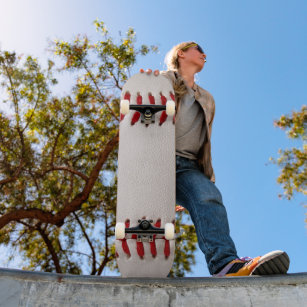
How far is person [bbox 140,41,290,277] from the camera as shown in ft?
6.39

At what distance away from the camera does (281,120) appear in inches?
335

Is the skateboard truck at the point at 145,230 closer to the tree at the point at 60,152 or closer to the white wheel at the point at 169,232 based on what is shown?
the white wheel at the point at 169,232

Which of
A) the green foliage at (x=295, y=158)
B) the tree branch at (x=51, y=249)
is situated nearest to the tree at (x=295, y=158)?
the green foliage at (x=295, y=158)

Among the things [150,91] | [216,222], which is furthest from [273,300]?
[150,91]

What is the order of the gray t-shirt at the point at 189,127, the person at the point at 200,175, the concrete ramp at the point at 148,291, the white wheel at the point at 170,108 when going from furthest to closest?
the gray t-shirt at the point at 189,127 → the white wheel at the point at 170,108 → the person at the point at 200,175 → the concrete ramp at the point at 148,291

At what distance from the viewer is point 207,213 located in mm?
2250

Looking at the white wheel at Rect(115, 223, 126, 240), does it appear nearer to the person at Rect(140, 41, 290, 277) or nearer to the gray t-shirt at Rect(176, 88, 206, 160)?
the person at Rect(140, 41, 290, 277)

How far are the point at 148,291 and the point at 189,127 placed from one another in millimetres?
1399

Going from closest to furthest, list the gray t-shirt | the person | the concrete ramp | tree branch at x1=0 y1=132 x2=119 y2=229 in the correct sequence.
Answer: the concrete ramp < the person < the gray t-shirt < tree branch at x1=0 y1=132 x2=119 y2=229

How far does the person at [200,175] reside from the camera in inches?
76.7

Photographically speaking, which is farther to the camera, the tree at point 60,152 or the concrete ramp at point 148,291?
the tree at point 60,152

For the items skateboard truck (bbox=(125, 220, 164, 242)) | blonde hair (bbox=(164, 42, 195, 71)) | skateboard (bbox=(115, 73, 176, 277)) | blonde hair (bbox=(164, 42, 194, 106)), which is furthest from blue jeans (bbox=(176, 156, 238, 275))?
blonde hair (bbox=(164, 42, 195, 71))

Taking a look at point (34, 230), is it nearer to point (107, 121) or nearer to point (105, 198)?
point (105, 198)

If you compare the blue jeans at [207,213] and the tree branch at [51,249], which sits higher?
the tree branch at [51,249]
